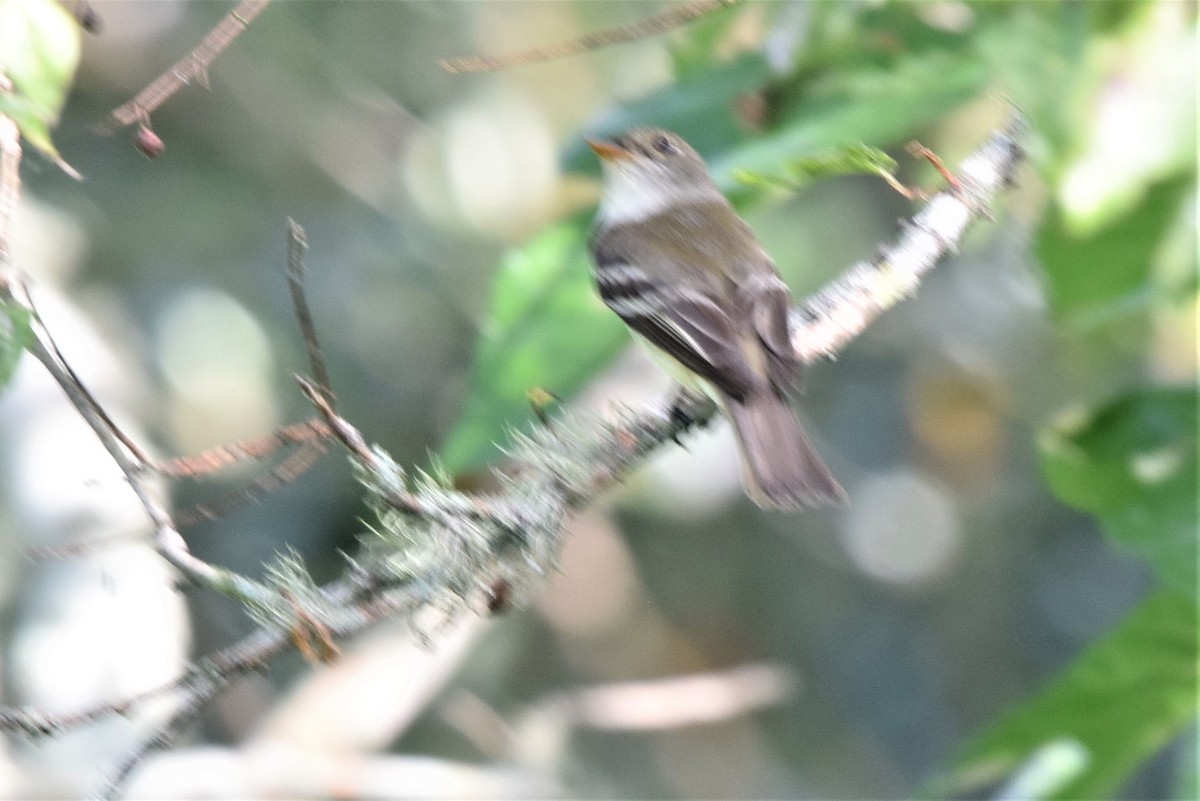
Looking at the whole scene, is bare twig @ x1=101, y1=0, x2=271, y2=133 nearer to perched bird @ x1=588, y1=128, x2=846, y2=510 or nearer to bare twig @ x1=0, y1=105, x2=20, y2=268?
bare twig @ x1=0, y1=105, x2=20, y2=268

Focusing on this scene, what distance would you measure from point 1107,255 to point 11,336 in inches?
71.7

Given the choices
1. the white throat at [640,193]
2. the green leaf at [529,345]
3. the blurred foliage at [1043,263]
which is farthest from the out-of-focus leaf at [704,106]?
the green leaf at [529,345]

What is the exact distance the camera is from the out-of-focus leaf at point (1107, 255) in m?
2.23

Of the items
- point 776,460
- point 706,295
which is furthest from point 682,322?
point 776,460

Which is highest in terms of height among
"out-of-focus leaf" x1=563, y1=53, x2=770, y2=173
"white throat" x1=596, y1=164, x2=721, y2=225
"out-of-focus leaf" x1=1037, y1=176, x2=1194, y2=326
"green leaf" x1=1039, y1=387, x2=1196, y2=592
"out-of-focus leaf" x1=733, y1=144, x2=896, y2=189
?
"white throat" x1=596, y1=164, x2=721, y2=225

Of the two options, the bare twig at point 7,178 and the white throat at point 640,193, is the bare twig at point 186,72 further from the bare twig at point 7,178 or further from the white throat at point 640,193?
the white throat at point 640,193

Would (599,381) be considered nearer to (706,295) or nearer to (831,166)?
(706,295)

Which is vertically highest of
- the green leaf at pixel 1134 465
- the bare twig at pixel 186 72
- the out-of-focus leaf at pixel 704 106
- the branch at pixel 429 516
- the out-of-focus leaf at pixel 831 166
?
the out-of-focus leaf at pixel 704 106

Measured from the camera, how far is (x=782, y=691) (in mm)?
3494

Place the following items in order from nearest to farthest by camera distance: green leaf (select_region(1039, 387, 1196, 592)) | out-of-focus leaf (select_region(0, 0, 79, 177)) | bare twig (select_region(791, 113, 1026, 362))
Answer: out-of-focus leaf (select_region(0, 0, 79, 177)) → bare twig (select_region(791, 113, 1026, 362)) → green leaf (select_region(1039, 387, 1196, 592))

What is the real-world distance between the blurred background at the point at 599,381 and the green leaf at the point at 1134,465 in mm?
14

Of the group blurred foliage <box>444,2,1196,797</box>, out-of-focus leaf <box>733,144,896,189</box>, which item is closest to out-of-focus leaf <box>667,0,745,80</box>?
blurred foliage <box>444,2,1196,797</box>

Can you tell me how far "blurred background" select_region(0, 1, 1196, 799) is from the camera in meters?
2.09

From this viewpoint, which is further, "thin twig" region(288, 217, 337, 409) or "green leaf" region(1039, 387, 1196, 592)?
"green leaf" region(1039, 387, 1196, 592)
